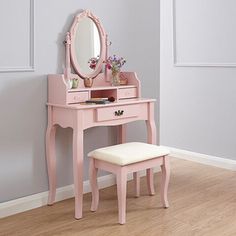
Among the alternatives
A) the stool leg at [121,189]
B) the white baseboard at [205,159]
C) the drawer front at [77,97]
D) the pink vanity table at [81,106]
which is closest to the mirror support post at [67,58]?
the pink vanity table at [81,106]

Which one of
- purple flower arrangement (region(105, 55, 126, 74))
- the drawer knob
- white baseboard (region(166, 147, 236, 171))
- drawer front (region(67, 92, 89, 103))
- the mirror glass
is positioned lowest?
white baseboard (region(166, 147, 236, 171))

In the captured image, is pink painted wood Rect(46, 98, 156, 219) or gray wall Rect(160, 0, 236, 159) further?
gray wall Rect(160, 0, 236, 159)

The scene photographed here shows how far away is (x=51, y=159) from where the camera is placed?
292 centimetres

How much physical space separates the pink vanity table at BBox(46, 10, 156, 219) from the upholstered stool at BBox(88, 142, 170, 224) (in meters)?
0.13

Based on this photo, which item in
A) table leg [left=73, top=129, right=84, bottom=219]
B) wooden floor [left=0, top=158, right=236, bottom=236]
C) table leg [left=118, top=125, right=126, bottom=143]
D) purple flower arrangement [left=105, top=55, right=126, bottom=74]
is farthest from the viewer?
table leg [left=118, top=125, right=126, bottom=143]

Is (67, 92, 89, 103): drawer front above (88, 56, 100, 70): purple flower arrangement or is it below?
below

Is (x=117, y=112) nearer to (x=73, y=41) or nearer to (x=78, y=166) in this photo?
(x=78, y=166)

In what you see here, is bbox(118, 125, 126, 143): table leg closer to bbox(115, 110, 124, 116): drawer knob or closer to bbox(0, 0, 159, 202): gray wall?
bbox(0, 0, 159, 202): gray wall

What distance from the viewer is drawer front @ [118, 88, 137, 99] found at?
309cm

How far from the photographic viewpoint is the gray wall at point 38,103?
273 centimetres

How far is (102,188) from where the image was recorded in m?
3.34

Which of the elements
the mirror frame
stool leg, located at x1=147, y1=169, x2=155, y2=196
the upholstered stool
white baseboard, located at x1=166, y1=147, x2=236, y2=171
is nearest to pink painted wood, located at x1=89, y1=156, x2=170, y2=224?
the upholstered stool

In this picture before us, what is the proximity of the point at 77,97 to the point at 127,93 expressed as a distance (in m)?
0.48

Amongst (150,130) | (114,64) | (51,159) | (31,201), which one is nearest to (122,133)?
(150,130)
